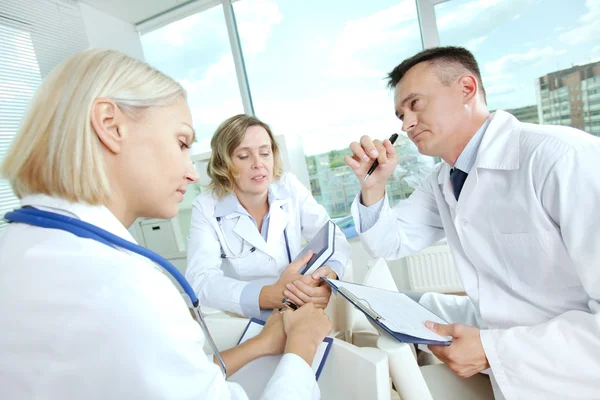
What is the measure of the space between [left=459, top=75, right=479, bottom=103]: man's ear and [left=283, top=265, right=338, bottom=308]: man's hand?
31.3 inches

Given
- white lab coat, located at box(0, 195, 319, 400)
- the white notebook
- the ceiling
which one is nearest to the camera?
white lab coat, located at box(0, 195, 319, 400)

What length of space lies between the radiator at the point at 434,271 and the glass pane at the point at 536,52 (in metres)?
1.27

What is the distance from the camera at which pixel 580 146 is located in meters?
0.87

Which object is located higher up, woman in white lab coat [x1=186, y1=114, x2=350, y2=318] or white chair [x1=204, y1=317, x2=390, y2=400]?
woman in white lab coat [x1=186, y1=114, x2=350, y2=318]

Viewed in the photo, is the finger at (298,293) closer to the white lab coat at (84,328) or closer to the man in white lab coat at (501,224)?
the man in white lab coat at (501,224)

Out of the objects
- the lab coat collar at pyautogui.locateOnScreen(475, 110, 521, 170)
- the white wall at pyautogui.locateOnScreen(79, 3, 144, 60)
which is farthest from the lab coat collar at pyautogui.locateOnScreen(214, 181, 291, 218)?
the white wall at pyautogui.locateOnScreen(79, 3, 144, 60)

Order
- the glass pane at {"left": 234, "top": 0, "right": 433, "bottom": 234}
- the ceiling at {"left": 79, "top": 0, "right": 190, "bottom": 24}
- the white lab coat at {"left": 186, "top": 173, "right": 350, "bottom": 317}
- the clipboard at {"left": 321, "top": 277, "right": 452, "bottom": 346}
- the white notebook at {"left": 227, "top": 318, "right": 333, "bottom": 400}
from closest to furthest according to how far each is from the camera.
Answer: the clipboard at {"left": 321, "top": 277, "right": 452, "bottom": 346} → the white notebook at {"left": 227, "top": 318, "right": 333, "bottom": 400} → the white lab coat at {"left": 186, "top": 173, "right": 350, "bottom": 317} → the glass pane at {"left": 234, "top": 0, "right": 433, "bottom": 234} → the ceiling at {"left": 79, "top": 0, "right": 190, "bottom": 24}

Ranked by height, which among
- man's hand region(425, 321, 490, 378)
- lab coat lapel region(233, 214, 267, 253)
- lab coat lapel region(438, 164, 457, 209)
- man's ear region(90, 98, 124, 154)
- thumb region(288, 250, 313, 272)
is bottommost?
man's hand region(425, 321, 490, 378)

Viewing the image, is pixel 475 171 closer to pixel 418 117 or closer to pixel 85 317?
pixel 418 117

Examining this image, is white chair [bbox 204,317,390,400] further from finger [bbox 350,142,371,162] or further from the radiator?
the radiator

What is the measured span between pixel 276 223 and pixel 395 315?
0.89 meters

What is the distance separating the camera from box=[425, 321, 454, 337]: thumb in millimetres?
870

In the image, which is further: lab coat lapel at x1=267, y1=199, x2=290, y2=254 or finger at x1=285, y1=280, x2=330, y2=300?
lab coat lapel at x1=267, y1=199, x2=290, y2=254

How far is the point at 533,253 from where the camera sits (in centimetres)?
97
